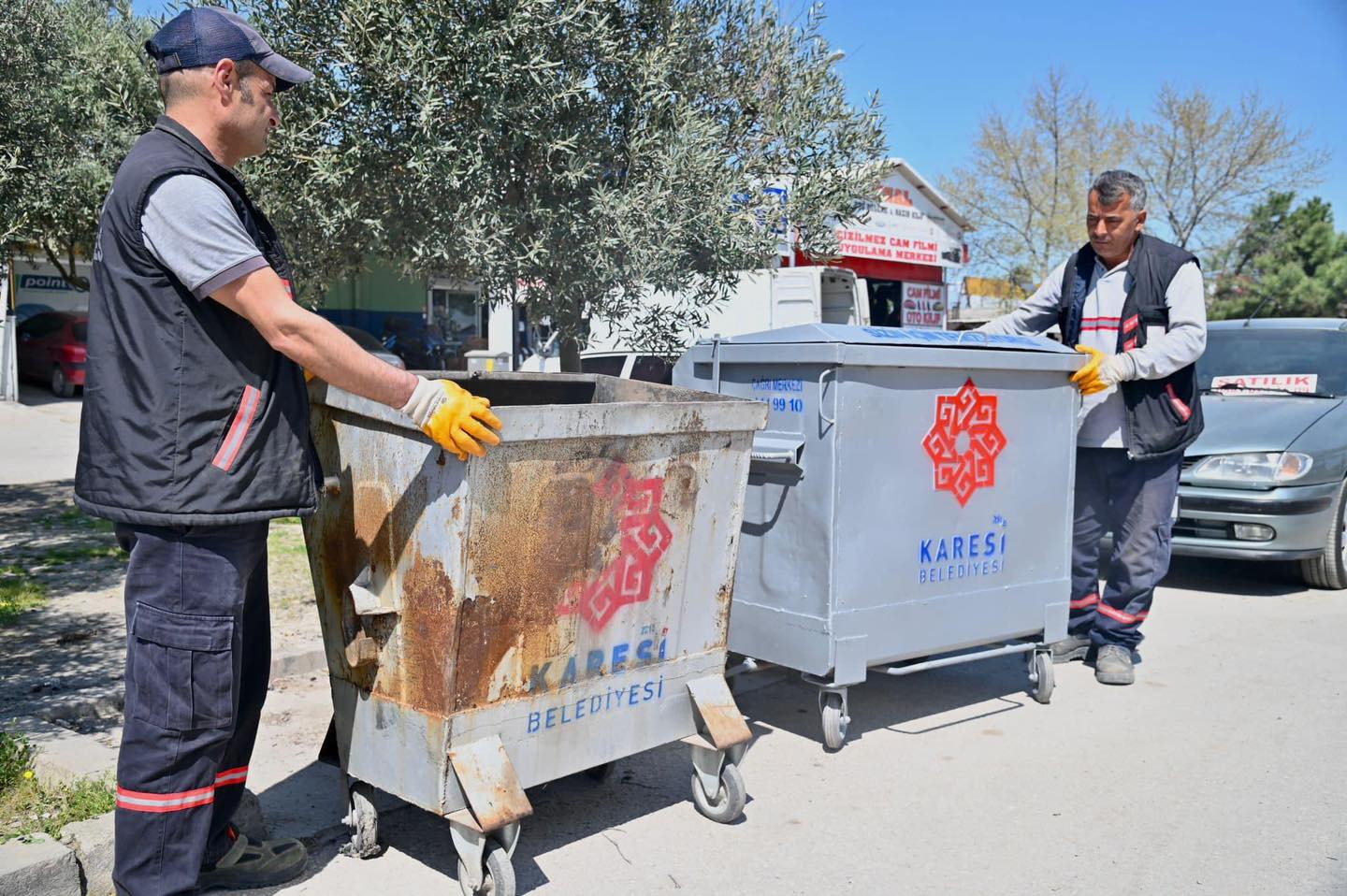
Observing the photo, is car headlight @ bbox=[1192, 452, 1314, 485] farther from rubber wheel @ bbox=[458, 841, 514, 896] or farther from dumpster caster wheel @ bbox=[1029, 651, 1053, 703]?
rubber wheel @ bbox=[458, 841, 514, 896]

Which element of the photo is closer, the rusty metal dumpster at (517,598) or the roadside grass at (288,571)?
the rusty metal dumpster at (517,598)

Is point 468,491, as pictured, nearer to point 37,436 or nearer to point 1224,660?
point 1224,660

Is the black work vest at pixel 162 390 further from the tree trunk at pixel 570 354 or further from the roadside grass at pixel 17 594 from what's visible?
the tree trunk at pixel 570 354

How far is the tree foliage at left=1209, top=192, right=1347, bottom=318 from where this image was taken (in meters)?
33.9

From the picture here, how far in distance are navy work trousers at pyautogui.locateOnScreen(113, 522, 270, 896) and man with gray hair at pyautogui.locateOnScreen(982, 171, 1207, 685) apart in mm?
3807

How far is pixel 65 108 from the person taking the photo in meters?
6.11

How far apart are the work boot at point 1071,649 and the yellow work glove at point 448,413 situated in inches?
154

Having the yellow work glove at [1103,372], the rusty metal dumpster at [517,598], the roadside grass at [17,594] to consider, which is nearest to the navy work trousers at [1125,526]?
the yellow work glove at [1103,372]

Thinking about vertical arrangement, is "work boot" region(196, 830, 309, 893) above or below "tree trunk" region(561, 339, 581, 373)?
below

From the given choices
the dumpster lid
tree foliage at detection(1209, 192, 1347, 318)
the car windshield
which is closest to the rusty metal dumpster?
the dumpster lid

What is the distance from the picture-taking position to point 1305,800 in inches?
155

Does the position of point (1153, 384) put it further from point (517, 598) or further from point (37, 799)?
point (37, 799)

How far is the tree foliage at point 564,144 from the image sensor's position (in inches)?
183

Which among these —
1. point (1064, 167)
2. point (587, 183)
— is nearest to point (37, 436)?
point (587, 183)
